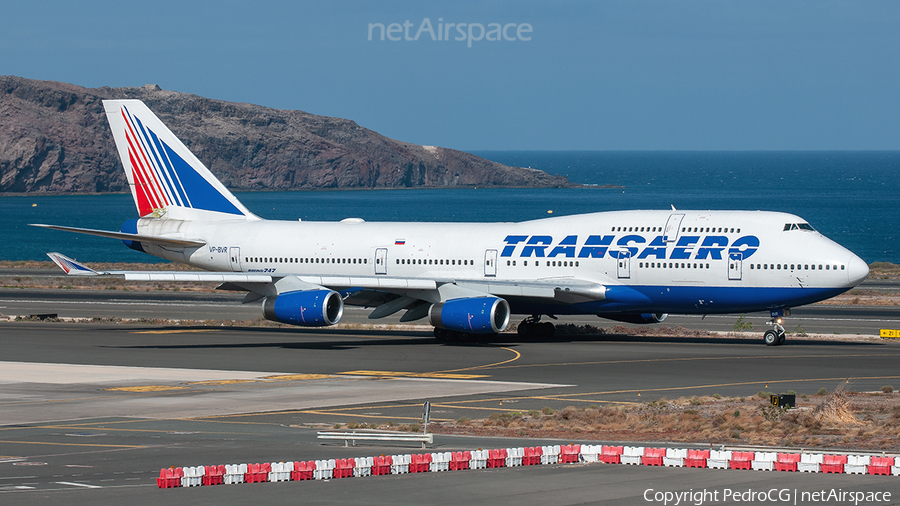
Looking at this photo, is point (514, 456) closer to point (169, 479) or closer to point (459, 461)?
point (459, 461)

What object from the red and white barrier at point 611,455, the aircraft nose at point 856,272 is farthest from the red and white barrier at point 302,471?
the aircraft nose at point 856,272

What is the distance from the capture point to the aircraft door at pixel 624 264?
4641 centimetres

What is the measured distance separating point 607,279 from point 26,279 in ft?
190

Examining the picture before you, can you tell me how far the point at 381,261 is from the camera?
51.8 m

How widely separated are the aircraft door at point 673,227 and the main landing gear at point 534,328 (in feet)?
25.7

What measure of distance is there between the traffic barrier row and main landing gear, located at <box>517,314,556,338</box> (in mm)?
29971

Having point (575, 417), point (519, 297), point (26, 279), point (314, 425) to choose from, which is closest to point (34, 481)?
point (314, 425)

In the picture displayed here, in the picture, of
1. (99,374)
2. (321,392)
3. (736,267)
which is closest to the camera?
(321,392)

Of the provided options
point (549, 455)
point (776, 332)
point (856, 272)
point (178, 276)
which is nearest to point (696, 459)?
point (549, 455)

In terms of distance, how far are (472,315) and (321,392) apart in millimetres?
13031

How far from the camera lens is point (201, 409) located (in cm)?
2939

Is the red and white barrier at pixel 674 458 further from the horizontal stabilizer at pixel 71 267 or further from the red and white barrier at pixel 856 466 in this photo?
the horizontal stabilizer at pixel 71 267

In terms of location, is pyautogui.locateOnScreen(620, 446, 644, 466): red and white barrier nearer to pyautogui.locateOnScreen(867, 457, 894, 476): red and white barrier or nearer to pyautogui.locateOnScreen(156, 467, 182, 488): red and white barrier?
pyautogui.locateOnScreen(867, 457, 894, 476): red and white barrier

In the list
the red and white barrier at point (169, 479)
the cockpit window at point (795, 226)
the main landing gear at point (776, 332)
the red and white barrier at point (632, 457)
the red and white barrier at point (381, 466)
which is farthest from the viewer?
Answer: the main landing gear at point (776, 332)
